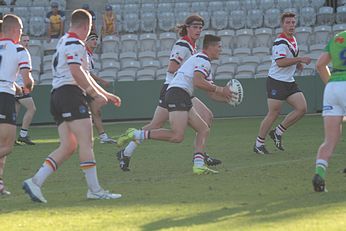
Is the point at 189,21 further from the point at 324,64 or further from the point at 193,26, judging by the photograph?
the point at 324,64

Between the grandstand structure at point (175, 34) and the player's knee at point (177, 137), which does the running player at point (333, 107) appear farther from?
the grandstand structure at point (175, 34)

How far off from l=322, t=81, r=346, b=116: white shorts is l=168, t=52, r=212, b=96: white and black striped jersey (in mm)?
2364

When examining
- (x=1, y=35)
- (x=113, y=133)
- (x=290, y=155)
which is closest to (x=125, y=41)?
(x=113, y=133)

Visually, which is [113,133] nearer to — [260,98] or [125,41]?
[260,98]

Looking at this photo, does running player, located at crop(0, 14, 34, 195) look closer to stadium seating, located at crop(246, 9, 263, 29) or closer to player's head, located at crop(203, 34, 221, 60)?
player's head, located at crop(203, 34, 221, 60)

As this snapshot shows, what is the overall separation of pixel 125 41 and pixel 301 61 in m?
13.8

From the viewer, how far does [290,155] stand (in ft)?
43.6

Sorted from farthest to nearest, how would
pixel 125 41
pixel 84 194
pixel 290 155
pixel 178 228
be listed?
pixel 125 41 → pixel 290 155 → pixel 84 194 → pixel 178 228

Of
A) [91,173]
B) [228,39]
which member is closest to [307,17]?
[228,39]

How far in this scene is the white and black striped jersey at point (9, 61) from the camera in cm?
980

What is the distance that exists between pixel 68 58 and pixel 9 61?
4.10 feet

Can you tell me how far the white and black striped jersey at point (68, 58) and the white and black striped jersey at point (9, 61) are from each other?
89 cm

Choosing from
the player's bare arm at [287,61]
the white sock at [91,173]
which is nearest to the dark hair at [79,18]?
the white sock at [91,173]

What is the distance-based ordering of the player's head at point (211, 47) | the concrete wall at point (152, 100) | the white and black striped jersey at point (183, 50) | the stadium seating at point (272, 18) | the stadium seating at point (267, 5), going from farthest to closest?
the stadium seating at point (267, 5) < the stadium seating at point (272, 18) < the concrete wall at point (152, 100) < the white and black striped jersey at point (183, 50) < the player's head at point (211, 47)
